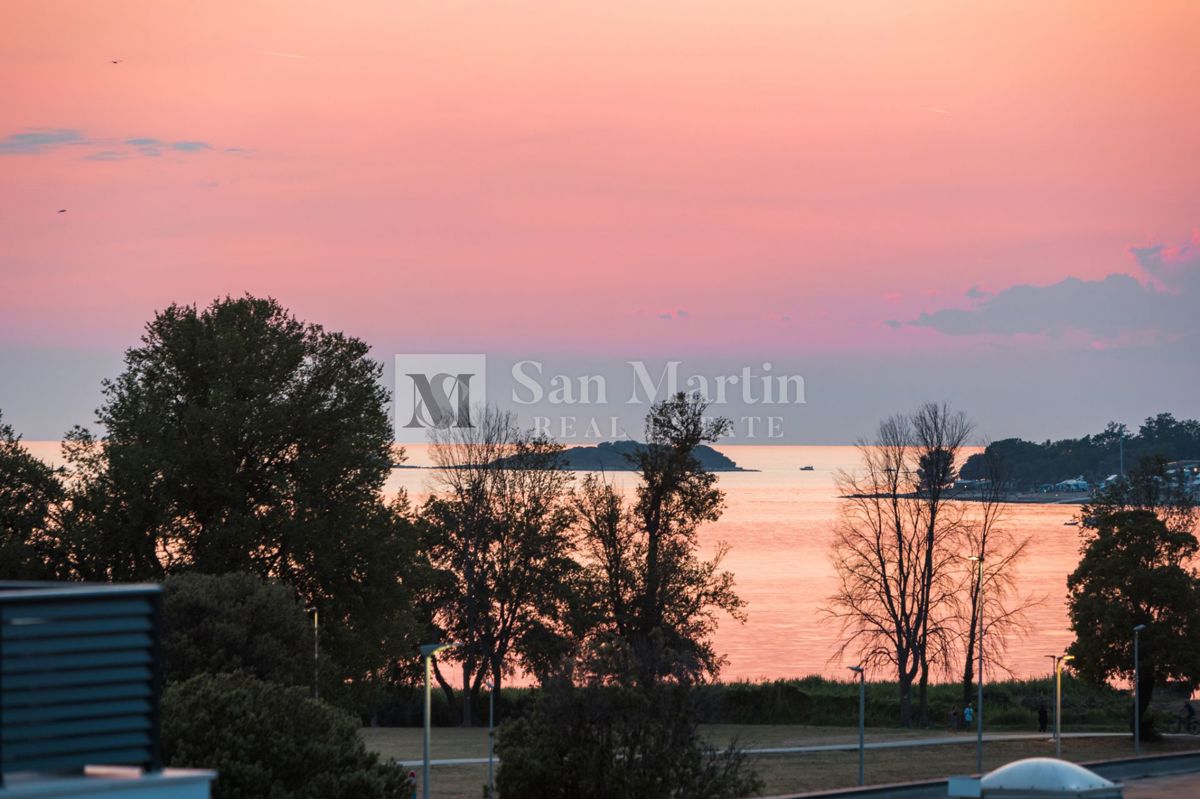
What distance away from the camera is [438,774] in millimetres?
40812

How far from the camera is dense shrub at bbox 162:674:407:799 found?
2422 centimetres

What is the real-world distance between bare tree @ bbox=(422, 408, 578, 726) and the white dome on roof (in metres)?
46.5

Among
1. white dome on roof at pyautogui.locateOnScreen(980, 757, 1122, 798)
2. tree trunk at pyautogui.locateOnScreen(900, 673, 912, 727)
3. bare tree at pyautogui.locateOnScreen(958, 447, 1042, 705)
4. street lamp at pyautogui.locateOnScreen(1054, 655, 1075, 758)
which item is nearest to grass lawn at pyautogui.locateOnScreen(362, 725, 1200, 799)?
street lamp at pyautogui.locateOnScreen(1054, 655, 1075, 758)

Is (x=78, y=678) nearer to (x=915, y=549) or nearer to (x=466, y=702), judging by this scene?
(x=466, y=702)

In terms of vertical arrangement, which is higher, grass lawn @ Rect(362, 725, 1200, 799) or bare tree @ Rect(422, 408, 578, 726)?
bare tree @ Rect(422, 408, 578, 726)

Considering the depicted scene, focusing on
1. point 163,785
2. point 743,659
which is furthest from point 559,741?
point 743,659

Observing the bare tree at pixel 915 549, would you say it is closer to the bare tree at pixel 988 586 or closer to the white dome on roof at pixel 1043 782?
the bare tree at pixel 988 586

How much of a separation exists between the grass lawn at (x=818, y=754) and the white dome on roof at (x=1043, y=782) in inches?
776

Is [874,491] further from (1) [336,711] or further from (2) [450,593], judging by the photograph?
(1) [336,711]

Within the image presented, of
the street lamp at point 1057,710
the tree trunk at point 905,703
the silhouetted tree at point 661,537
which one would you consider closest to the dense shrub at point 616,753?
the street lamp at point 1057,710

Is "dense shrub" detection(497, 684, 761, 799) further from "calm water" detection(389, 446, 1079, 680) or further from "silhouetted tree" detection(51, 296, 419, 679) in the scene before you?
"calm water" detection(389, 446, 1079, 680)

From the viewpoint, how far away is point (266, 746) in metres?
24.8

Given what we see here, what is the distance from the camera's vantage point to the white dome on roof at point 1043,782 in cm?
1594

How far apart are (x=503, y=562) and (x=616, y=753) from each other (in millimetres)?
37040
